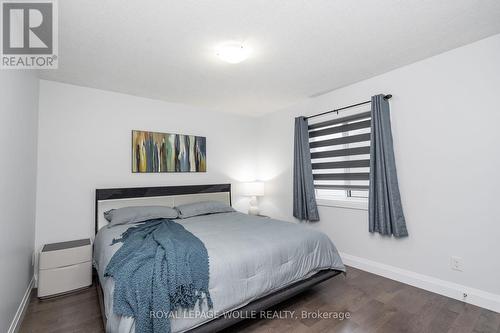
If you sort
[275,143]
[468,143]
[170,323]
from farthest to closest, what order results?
1. [275,143]
2. [468,143]
3. [170,323]

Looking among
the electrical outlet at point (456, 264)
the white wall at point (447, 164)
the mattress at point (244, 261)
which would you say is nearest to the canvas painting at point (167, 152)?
the mattress at point (244, 261)

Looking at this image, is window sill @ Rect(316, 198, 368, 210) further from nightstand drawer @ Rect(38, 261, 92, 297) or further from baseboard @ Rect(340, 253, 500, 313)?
nightstand drawer @ Rect(38, 261, 92, 297)

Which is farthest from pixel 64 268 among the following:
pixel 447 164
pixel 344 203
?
pixel 447 164

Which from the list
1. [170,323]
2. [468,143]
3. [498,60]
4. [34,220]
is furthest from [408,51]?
[34,220]

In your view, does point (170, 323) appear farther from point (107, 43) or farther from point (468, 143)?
point (468, 143)

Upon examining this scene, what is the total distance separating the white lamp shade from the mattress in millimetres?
1556

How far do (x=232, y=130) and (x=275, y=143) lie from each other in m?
0.88

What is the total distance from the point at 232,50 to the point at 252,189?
266 cm

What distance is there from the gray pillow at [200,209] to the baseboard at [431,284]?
196 cm

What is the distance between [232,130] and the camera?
4.59 metres

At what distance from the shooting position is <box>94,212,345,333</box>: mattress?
1.58 m

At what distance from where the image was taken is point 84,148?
3061 millimetres

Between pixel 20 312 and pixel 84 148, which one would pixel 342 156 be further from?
pixel 20 312

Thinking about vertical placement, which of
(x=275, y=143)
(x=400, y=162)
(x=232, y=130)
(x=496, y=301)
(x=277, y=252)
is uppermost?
(x=232, y=130)
